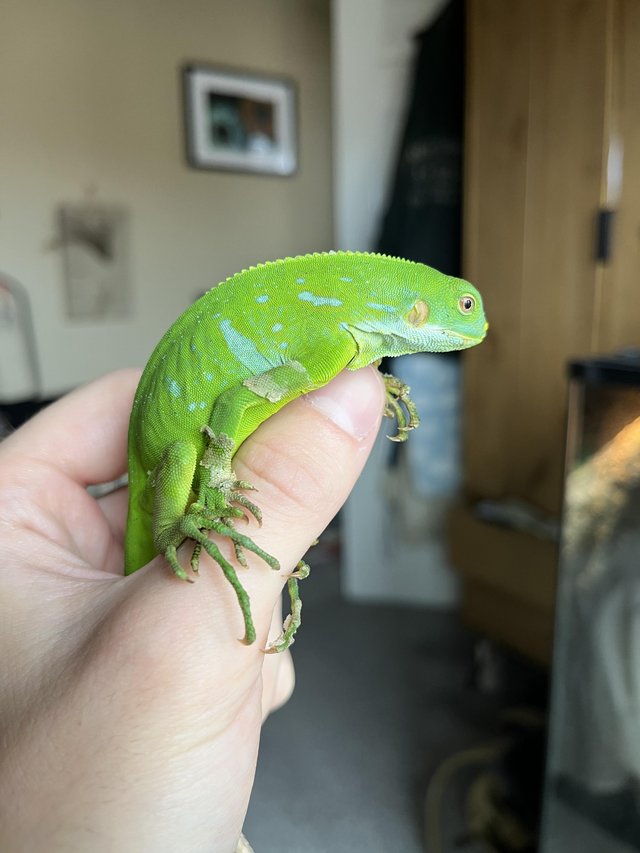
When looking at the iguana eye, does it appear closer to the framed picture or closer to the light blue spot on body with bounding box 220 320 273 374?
the light blue spot on body with bounding box 220 320 273 374

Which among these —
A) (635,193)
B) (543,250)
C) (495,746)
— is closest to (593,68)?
(635,193)

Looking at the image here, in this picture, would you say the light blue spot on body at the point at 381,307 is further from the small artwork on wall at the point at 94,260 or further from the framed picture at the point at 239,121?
the framed picture at the point at 239,121

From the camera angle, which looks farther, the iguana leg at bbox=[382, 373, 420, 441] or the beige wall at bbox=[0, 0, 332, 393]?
the beige wall at bbox=[0, 0, 332, 393]

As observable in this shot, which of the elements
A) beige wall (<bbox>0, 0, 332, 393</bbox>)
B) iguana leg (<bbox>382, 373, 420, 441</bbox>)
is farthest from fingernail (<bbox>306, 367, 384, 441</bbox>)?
beige wall (<bbox>0, 0, 332, 393</bbox>)

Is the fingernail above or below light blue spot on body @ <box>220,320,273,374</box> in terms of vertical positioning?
below

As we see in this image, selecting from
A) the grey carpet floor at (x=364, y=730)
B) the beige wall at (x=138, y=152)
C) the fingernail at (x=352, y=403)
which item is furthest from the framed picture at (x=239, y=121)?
the fingernail at (x=352, y=403)

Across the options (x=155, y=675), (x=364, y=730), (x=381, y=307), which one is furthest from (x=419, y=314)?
(x=364, y=730)
